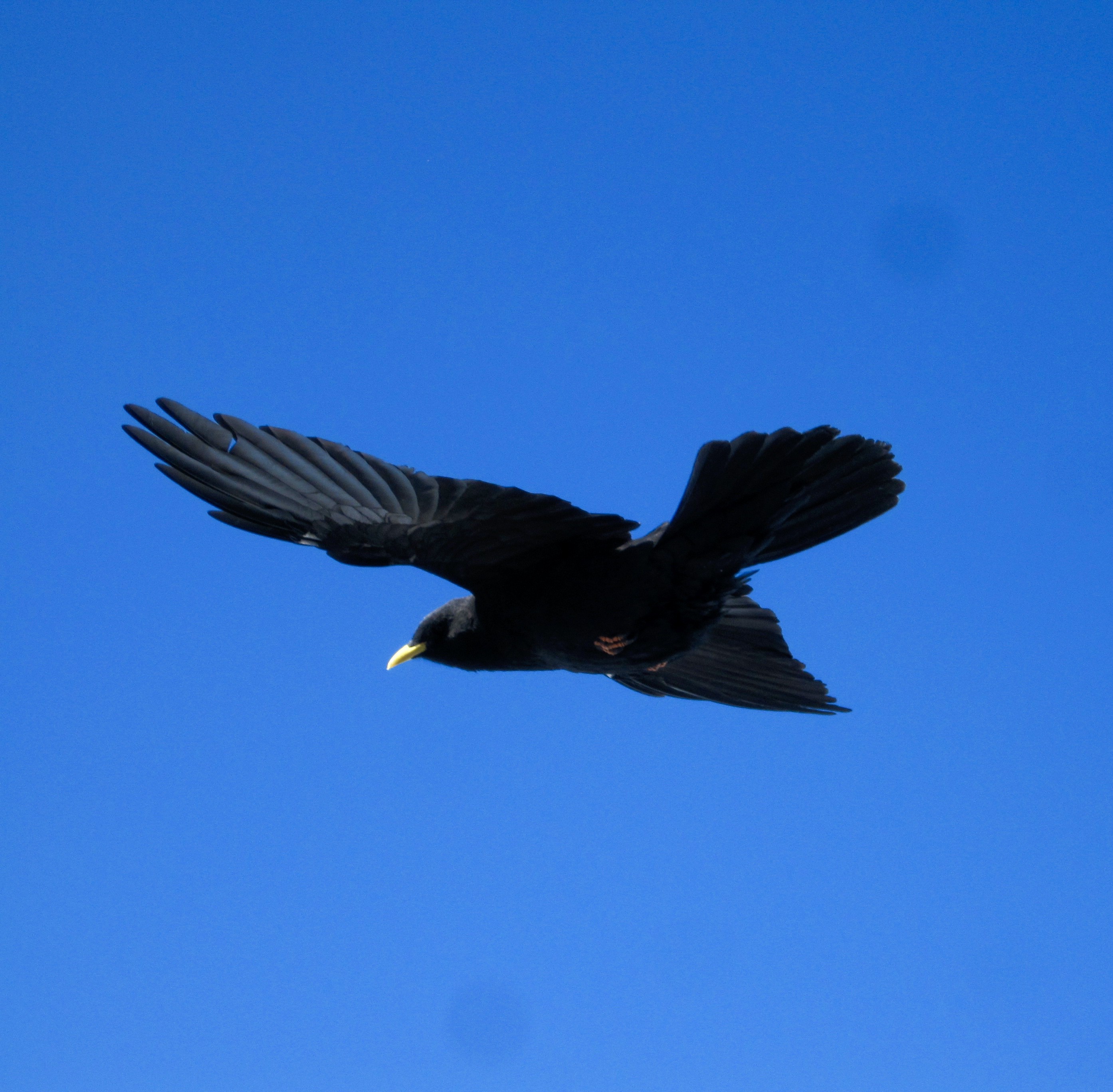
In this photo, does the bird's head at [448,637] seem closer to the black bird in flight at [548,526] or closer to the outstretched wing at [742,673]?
the black bird in flight at [548,526]

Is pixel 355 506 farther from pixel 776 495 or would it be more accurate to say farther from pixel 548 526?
pixel 776 495

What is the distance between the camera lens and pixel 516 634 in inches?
228

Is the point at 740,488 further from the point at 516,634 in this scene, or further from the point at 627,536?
the point at 516,634

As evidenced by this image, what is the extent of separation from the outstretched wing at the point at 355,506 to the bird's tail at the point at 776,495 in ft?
1.19

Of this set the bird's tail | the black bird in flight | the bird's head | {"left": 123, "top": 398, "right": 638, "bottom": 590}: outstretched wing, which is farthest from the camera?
the bird's head

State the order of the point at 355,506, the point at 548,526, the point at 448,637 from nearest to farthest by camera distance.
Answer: the point at 548,526
the point at 355,506
the point at 448,637

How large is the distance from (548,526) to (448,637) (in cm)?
115

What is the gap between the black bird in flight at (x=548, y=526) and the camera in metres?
5.14

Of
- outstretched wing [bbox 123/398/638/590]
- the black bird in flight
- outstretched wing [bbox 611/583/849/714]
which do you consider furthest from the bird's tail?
outstretched wing [bbox 611/583/849/714]

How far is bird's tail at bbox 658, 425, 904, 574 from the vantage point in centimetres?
499

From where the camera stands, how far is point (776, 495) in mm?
5094

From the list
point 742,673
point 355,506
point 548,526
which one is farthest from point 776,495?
point 355,506

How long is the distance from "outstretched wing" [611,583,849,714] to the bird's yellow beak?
3.76 feet

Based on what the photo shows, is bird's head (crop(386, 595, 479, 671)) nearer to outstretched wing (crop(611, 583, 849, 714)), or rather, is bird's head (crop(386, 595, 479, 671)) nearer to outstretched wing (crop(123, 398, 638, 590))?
outstretched wing (crop(123, 398, 638, 590))
